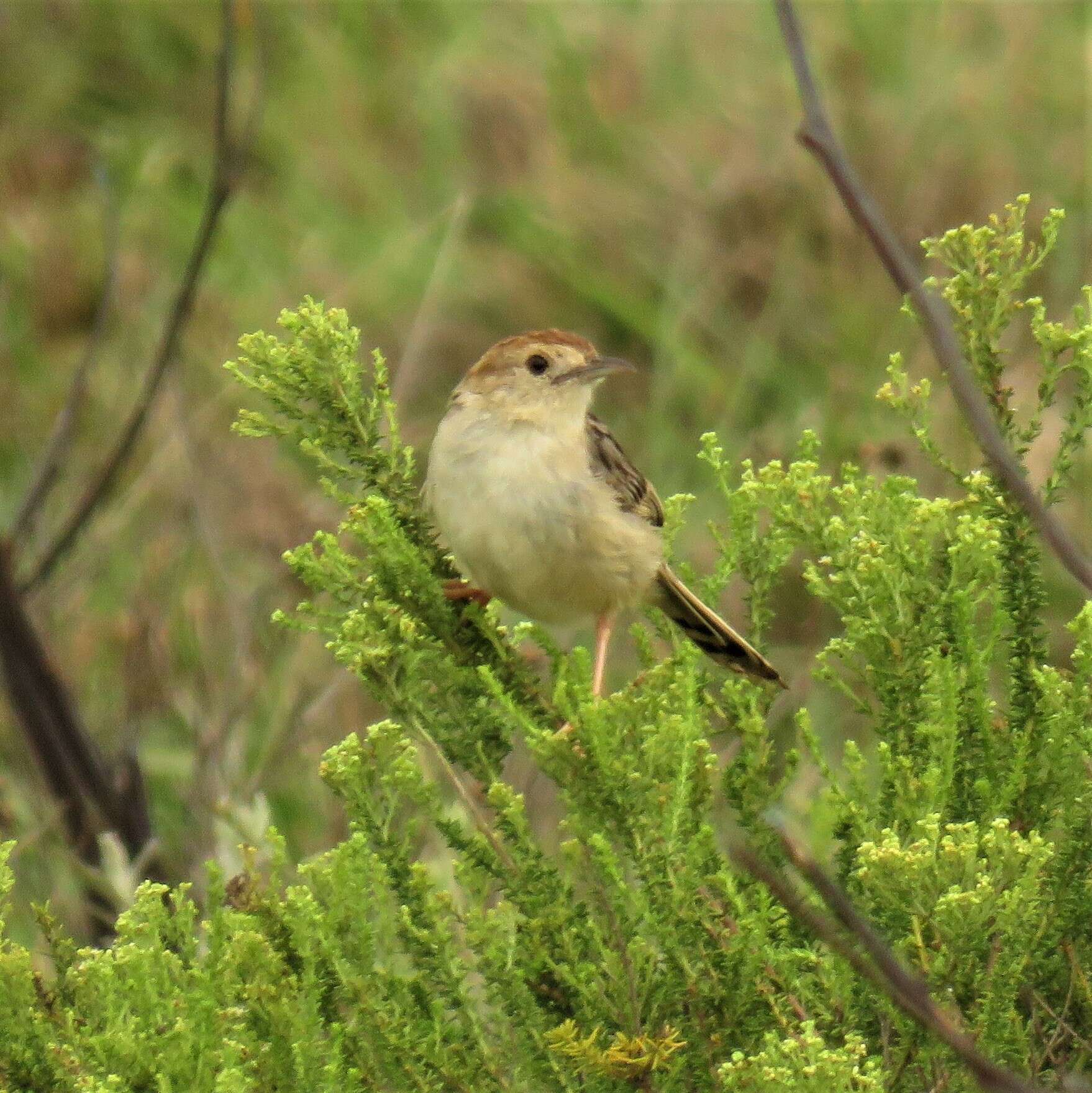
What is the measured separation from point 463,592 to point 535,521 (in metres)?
0.39

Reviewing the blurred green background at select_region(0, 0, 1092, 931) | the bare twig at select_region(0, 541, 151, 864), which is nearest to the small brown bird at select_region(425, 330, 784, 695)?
the bare twig at select_region(0, 541, 151, 864)

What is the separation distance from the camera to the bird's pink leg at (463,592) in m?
3.35

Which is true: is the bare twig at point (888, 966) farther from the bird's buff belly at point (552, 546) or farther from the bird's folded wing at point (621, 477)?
the bird's folded wing at point (621, 477)

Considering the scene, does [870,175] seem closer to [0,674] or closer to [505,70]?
[505,70]

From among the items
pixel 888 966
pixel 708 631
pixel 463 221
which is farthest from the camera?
pixel 463 221

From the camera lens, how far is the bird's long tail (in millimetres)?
3328

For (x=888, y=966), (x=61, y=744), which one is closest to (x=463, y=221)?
(x=61, y=744)

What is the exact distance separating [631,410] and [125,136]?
10.6 feet

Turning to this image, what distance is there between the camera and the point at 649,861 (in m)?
2.61

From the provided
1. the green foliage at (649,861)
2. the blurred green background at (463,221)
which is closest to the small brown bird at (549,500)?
the green foliage at (649,861)

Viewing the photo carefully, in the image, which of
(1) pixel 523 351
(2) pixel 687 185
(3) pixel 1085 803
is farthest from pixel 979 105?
(3) pixel 1085 803

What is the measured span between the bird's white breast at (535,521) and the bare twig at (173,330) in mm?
1077

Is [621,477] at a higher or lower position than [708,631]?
higher

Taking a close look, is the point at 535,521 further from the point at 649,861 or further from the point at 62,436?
the point at 62,436
